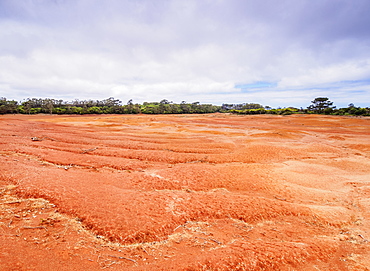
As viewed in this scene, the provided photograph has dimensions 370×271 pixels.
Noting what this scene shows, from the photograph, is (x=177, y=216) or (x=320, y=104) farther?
(x=320, y=104)

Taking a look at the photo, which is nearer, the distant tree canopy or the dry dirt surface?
the dry dirt surface

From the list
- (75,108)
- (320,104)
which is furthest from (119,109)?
(320,104)

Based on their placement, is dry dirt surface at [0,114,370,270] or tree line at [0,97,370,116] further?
tree line at [0,97,370,116]

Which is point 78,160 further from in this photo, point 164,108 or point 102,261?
point 164,108

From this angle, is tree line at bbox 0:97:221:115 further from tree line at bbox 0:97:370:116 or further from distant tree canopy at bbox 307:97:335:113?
distant tree canopy at bbox 307:97:335:113

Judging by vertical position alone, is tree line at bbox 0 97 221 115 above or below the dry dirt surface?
above

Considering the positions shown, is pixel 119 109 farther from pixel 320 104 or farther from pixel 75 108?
pixel 320 104

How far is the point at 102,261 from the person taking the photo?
4.19 meters

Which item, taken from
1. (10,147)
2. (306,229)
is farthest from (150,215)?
(10,147)

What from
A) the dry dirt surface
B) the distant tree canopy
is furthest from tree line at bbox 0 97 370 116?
the dry dirt surface

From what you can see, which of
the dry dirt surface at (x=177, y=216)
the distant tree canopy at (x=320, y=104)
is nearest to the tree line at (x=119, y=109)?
Result: the distant tree canopy at (x=320, y=104)

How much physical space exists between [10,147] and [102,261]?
13.9 meters

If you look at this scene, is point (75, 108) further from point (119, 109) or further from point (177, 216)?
point (177, 216)

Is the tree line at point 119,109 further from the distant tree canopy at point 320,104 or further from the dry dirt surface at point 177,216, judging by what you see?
the dry dirt surface at point 177,216
